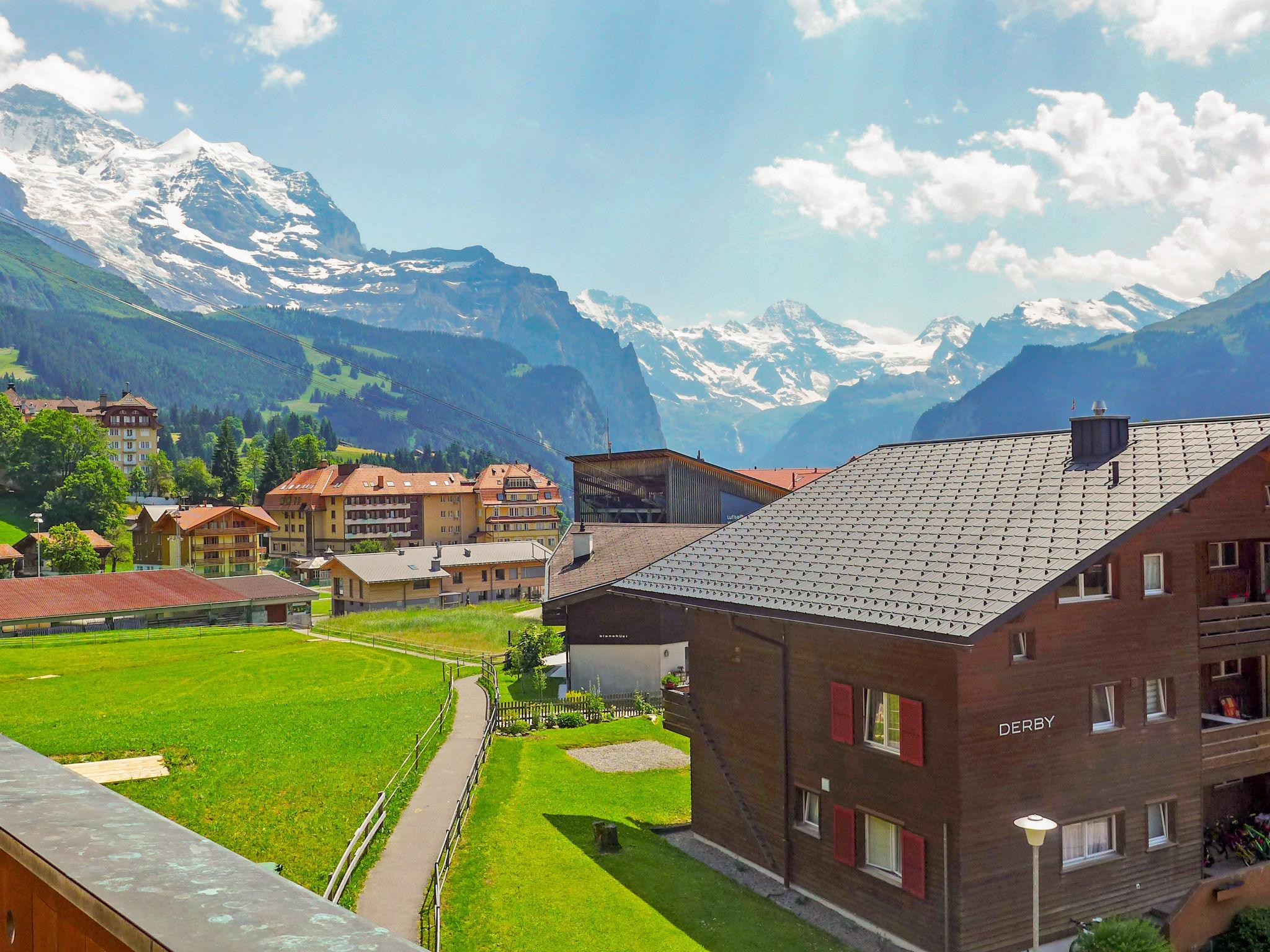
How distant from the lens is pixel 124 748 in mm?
34031

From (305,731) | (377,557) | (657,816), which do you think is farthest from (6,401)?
(657,816)

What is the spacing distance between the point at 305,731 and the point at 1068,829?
98.6 feet

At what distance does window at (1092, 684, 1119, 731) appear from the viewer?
19.7 metres

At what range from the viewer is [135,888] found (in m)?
2.79

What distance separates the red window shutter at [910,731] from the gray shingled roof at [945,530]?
1731 mm

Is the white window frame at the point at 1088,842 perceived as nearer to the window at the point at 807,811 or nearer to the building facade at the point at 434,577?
the window at the point at 807,811

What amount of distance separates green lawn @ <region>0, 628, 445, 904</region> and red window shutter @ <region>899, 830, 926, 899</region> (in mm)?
11462

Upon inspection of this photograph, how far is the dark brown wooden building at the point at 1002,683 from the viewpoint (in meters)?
17.9

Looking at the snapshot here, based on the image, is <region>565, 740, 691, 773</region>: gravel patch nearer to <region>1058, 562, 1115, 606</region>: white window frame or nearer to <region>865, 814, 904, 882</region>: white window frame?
<region>865, 814, 904, 882</region>: white window frame

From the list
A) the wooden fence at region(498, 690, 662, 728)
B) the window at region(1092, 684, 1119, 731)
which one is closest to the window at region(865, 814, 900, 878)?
the window at region(1092, 684, 1119, 731)

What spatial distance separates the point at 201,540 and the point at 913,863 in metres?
119

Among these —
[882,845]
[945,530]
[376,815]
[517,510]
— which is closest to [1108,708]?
[945,530]

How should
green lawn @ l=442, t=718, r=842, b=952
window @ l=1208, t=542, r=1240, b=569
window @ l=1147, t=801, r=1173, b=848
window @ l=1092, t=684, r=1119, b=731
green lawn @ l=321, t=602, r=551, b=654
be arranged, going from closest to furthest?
green lawn @ l=442, t=718, r=842, b=952, window @ l=1092, t=684, r=1119, b=731, window @ l=1147, t=801, r=1173, b=848, window @ l=1208, t=542, r=1240, b=569, green lawn @ l=321, t=602, r=551, b=654

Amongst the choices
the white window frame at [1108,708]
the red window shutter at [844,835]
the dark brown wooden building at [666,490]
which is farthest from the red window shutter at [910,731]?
the dark brown wooden building at [666,490]
